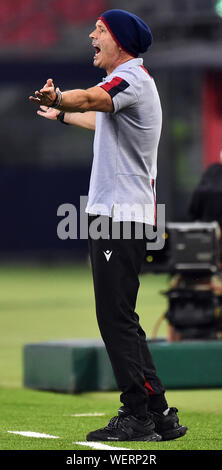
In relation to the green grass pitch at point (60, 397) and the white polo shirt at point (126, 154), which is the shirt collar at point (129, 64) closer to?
the white polo shirt at point (126, 154)

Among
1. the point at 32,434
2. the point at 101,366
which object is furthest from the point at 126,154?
the point at 101,366

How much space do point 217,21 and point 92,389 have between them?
1459cm

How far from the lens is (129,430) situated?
524 centimetres

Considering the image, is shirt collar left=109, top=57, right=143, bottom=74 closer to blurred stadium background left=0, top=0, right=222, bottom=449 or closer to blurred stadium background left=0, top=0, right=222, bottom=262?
blurred stadium background left=0, top=0, right=222, bottom=449

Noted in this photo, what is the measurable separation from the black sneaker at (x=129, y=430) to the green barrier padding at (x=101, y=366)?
2474 mm

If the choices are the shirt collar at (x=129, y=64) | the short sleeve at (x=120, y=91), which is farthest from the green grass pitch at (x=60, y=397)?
the shirt collar at (x=129, y=64)

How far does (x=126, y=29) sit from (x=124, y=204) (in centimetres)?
82

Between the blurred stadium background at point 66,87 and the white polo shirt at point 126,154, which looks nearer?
the white polo shirt at point 126,154

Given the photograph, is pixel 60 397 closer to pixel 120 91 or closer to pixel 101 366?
pixel 101 366

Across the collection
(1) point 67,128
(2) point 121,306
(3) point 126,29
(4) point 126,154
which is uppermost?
(1) point 67,128

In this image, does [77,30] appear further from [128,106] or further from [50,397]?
[128,106]

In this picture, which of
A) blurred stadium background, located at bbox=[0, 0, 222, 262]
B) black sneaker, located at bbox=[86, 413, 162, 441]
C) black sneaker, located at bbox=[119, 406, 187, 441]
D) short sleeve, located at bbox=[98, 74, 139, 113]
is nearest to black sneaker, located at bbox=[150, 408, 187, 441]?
black sneaker, located at bbox=[119, 406, 187, 441]

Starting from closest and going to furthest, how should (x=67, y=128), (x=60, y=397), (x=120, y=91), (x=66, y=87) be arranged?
1. (x=120, y=91)
2. (x=60, y=397)
3. (x=66, y=87)
4. (x=67, y=128)

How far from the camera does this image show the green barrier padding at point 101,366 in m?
7.81
